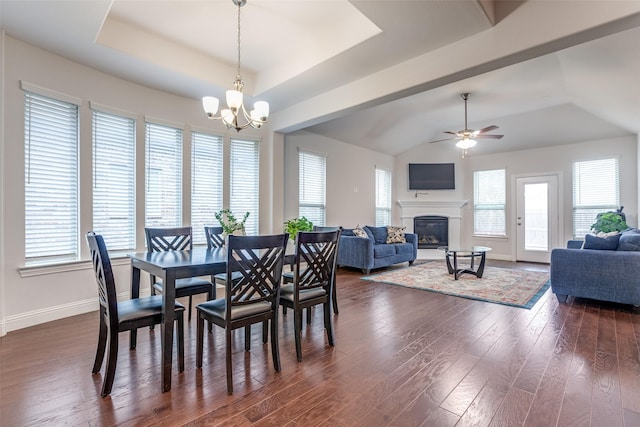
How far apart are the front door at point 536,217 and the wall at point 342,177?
10.7ft

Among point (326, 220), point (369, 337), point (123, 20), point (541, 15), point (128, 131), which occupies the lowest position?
point (369, 337)

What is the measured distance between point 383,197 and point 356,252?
2795 millimetres

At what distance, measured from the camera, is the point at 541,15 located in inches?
102

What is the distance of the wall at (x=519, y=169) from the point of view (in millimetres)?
6102

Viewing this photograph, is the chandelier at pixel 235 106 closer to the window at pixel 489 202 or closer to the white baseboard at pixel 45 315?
the white baseboard at pixel 45 315

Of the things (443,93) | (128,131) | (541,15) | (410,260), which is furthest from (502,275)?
(128,131)

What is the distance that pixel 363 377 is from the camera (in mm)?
2146

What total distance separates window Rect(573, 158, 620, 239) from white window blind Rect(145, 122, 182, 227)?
777 centimetres

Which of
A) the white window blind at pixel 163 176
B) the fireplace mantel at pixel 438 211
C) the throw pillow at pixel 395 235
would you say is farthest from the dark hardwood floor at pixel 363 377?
the fireplace mantel at pixel 438 211

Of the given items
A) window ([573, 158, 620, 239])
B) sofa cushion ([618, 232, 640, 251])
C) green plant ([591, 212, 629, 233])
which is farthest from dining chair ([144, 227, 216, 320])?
window ([573, 158, 620, 239])

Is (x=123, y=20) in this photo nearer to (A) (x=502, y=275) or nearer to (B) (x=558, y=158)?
(A) (x=502, y=275)

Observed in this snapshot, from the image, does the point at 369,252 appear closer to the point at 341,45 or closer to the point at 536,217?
the point at 341,45

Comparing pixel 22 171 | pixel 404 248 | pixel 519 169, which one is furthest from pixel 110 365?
pixel 519 169

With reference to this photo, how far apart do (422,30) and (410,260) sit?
4.75 meters
